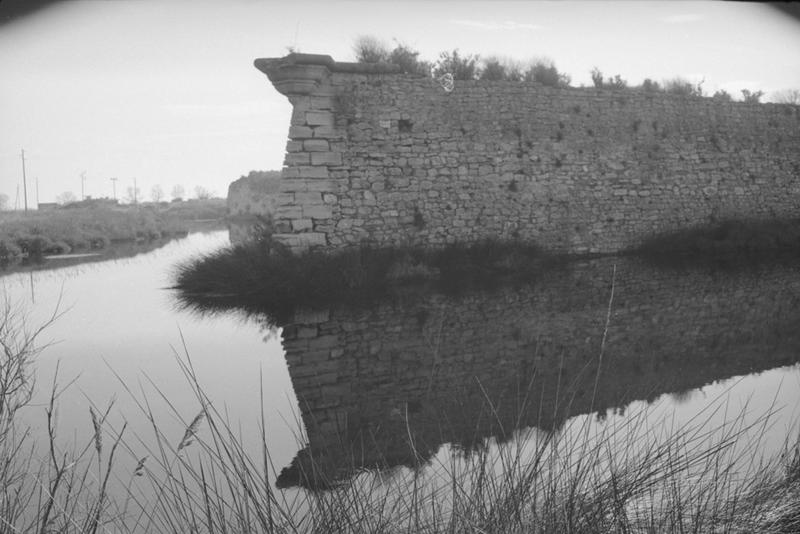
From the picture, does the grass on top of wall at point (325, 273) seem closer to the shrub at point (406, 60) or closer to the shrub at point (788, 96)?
the shrub at point (406, 60)

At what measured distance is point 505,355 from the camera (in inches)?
204

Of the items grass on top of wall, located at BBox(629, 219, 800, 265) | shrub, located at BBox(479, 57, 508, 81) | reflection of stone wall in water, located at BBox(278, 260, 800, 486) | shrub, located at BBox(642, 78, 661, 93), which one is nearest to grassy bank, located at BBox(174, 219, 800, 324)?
grass on top of wall, located at BBox(629, 219, 800, 265)

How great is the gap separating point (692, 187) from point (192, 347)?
1077 centimetres

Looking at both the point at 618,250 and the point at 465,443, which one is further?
the point at 618,250

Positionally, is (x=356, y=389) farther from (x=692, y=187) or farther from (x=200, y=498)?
(x=692, y=187)

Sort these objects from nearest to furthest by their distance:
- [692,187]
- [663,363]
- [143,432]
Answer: [143,432], [663,363], [692,187]

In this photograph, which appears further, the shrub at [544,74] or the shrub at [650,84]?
the shrub at [650,84]

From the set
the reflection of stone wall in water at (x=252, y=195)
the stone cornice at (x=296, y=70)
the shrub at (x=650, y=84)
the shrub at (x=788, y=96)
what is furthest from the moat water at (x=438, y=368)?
the reflection of stone wall in water at (x=252, y=195)

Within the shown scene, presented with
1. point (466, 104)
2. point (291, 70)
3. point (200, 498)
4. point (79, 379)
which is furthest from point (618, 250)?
→ point (200, 498)

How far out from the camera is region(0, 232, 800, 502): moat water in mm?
3090

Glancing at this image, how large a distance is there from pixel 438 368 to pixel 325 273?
4.28 meters

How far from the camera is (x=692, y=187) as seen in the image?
12.7m

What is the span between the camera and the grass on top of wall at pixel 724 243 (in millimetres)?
11883

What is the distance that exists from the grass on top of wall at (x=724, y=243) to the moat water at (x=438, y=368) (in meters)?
2.91
